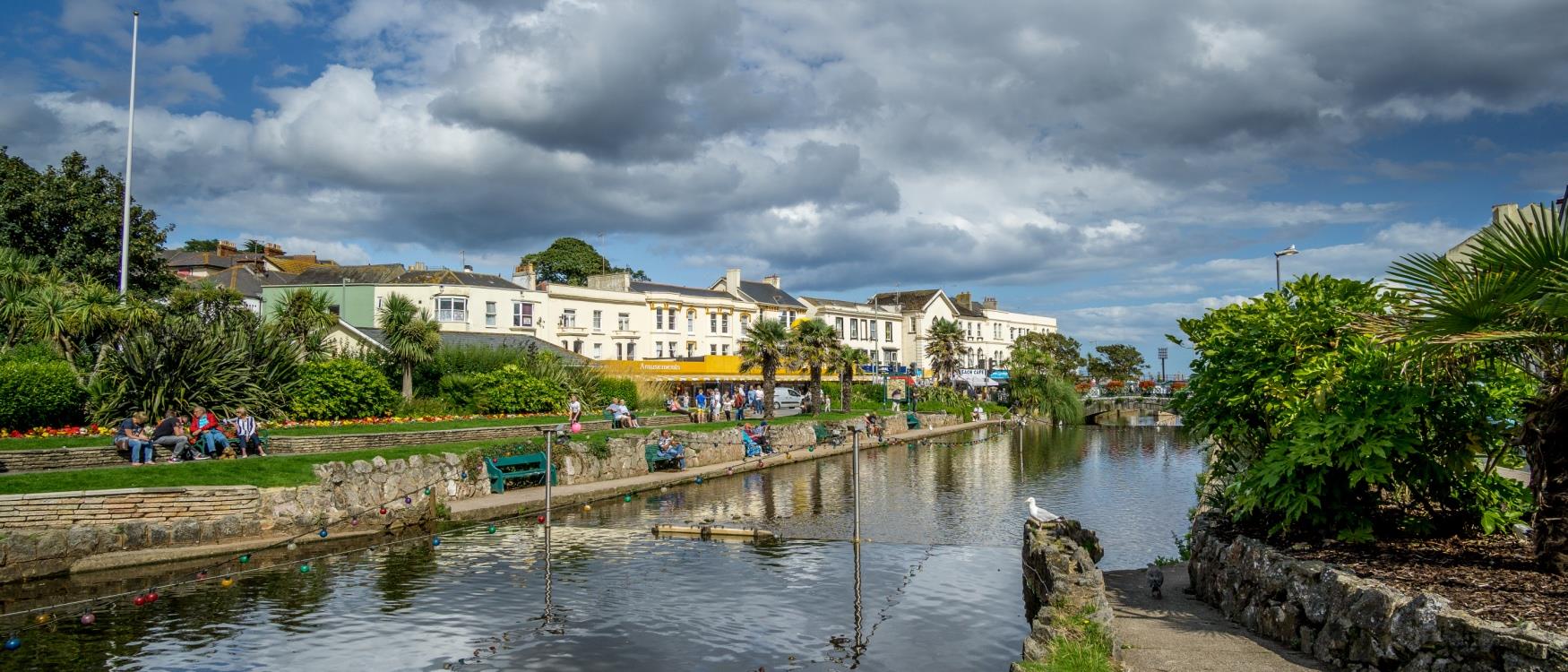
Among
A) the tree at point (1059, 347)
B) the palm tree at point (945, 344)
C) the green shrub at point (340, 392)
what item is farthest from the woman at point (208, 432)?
the tree at point (1059, 347)

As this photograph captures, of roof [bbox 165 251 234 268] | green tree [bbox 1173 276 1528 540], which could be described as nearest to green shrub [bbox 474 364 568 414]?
green tree [bbox 1173 276 1528 540]

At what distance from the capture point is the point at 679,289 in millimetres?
72688

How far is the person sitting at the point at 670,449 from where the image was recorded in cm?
3294

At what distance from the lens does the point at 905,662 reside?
11.8m

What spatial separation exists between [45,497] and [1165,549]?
20.3 m

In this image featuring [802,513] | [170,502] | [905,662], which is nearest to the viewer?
[905,662]

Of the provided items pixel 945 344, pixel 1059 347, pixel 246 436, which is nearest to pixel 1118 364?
pixel 1059 347

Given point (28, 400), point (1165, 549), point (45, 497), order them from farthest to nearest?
1. point (28, 400)
2. point (1165, 549)
3. point (45, 497)

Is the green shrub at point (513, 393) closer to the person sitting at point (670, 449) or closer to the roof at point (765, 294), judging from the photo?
the person sitting at point (670, 449)

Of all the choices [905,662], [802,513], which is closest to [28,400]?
[802,513]

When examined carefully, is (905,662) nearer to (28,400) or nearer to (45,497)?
(45,497)

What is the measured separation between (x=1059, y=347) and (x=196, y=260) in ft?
254

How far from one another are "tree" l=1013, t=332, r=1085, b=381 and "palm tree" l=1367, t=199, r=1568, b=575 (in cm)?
8295

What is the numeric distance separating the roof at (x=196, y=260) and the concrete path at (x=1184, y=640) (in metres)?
75.8
